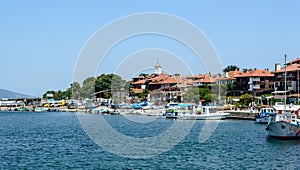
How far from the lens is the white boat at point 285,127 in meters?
44.5

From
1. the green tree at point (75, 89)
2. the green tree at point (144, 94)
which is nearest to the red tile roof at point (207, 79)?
the green tree at point (144, 94)

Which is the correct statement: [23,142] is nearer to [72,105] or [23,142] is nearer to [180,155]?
[180,155]

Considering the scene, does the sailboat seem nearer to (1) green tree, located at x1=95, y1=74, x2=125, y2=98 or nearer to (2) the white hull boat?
(2) the white hull boat

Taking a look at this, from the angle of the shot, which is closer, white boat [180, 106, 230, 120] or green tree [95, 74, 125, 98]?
white boat [180, 106, 230, 120]

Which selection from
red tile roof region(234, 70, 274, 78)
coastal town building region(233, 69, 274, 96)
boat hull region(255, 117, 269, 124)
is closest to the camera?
boat hull region(255, 117, 269, 124)

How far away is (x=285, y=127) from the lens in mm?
44719

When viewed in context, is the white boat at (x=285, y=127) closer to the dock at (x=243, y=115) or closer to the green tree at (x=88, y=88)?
the dock at (x=243, y=115)

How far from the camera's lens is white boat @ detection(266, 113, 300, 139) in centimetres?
4450

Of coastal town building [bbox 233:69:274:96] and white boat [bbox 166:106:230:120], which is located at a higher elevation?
coastal town building [bbox 233:69:274:96]

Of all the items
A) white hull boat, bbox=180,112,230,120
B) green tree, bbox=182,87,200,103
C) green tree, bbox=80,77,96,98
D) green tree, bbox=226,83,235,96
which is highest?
green tree, bbox=80,77,96,98

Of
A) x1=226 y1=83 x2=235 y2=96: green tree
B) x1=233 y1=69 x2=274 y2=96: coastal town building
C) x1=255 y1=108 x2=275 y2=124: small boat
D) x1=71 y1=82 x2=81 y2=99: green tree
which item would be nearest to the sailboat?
x1=255 y1=108 x2=275 y2=124: small boat

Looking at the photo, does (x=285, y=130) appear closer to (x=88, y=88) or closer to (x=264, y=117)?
(x=264, y=117)

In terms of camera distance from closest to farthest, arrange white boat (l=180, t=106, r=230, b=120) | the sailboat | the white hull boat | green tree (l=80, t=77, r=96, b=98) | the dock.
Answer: the sailboat, the white hull boat, white boat (l=180, t=106, r=230, b=120), the dock, green tree (l=80, t=77, r=96, b=98)

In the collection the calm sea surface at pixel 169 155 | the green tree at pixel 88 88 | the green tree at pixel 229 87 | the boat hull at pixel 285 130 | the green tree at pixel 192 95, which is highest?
the green tree at pixel 88 88
